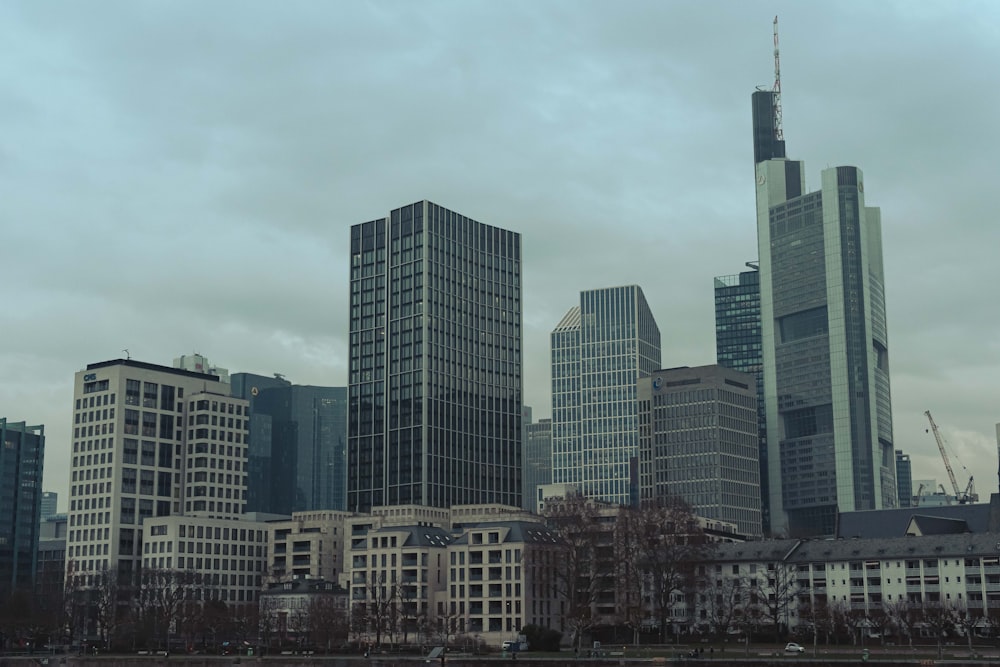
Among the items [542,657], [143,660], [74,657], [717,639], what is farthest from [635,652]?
[74,657]

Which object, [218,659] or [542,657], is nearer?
[542,657]

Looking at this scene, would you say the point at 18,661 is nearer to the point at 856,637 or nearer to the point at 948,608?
the point at 856,637

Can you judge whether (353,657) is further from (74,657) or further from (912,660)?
(912,660)

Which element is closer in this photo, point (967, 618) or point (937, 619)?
point (937, 619)

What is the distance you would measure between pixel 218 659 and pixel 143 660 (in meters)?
11.4

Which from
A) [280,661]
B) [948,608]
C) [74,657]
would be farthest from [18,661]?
[948,608]

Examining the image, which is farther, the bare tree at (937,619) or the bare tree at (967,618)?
the bare tree at (967,618)

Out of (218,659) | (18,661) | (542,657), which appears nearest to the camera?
(542,657)

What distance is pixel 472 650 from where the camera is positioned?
19750cm

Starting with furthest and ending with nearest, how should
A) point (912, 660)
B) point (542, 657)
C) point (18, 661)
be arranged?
1. point (18, 661)
2. point (542, 657)
3. point (912, 660)

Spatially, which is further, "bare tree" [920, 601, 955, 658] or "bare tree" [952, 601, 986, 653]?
"bare tree" [952, 601, 986, 653]

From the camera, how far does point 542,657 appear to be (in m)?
166

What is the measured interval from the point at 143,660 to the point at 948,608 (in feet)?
378

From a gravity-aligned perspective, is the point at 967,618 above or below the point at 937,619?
below
